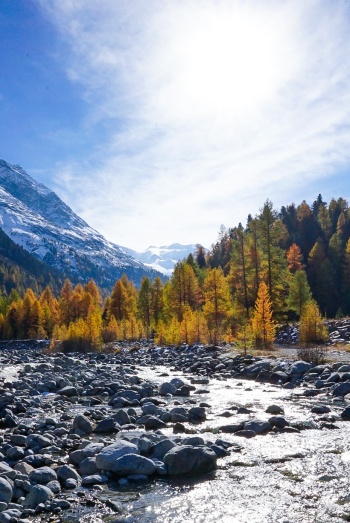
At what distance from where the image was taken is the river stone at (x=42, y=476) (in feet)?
29.0

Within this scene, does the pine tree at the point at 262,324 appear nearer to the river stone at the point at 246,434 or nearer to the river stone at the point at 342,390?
the river stone at the point at 342,390

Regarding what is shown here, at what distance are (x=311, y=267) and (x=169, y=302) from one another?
31.0 m

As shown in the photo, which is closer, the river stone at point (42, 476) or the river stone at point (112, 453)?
the river stone at point (42, 476)

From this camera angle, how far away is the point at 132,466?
9.44 m

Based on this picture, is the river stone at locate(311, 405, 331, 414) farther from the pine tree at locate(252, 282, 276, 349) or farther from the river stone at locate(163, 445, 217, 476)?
the pine tree at locate(252, 282, 276, 349)

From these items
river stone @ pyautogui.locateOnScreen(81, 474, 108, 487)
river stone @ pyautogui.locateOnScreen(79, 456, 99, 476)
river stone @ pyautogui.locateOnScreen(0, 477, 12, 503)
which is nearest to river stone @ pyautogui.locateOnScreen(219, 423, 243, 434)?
river stone @ pyautogui.locateOnScreen(79, 456, 99, 476)

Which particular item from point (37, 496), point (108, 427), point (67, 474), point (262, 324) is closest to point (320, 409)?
point (108, 427)

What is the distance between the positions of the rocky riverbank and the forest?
39.4 ft

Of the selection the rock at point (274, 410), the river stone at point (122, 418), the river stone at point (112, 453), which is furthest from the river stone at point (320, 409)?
the river stone at point (112, 453)

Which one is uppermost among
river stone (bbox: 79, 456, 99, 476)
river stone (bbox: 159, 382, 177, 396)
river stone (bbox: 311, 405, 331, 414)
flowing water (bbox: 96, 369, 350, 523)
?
river stone (bbox: 79, 456, 99, 476)

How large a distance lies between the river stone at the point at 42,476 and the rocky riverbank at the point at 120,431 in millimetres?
20

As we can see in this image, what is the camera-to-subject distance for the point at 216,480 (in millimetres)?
Answer: 8906

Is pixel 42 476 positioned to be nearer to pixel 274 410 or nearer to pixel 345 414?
pixel 274 410

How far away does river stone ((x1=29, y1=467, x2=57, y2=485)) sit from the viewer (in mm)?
8828
